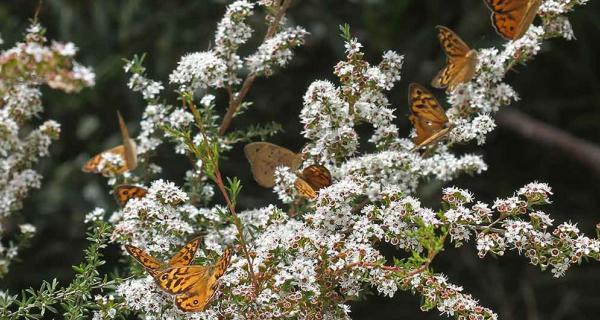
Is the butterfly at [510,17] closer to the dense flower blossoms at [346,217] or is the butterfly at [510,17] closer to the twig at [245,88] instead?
the dense flower blossoms at [346,217]

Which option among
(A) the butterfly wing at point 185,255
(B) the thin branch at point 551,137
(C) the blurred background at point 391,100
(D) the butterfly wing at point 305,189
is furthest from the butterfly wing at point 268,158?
(B) the thin branch at point 551,137

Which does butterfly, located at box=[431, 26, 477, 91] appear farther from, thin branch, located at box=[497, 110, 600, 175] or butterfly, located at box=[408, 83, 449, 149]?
thin branch, located at box=[497, 110, 600, 175]

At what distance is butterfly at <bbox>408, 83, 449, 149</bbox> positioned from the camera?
2.01 meters

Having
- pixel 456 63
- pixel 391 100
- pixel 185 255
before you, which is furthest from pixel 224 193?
pixel 391 100

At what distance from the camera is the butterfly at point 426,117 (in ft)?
6.58

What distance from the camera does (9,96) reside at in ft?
7.00

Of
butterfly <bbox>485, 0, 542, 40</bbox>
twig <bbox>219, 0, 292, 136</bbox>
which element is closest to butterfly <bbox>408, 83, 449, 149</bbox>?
butterfly <bbox>485, 0, 542, 40</bbox>

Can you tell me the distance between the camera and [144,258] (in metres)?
1.62

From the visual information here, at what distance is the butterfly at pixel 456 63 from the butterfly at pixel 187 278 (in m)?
0.74

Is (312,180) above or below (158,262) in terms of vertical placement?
above

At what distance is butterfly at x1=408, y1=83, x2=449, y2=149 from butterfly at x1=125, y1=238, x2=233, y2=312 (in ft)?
1.97

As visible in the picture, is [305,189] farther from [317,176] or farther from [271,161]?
[271,161]

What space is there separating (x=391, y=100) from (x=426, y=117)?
7.53ft

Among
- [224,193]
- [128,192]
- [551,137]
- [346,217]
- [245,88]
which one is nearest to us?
[224,193]
